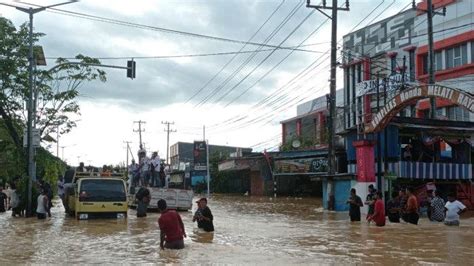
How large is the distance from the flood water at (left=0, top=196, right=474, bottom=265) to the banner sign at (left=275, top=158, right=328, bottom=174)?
75.3 feet

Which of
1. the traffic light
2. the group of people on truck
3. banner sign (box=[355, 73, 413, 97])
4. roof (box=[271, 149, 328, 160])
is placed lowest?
the group of people on truck

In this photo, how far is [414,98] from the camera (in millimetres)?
24156

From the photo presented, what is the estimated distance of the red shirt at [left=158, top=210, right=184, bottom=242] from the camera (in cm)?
1335

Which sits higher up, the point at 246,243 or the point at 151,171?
the point at 151,171

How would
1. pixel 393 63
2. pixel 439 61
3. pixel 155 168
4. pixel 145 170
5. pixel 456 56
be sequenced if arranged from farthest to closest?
pixel 393 63, pixel 439 61, pixel 456 56, pixel 145 170, pixel 155 168

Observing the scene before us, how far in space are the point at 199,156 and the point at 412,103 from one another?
160 ft

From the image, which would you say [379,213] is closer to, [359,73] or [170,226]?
[170,226]

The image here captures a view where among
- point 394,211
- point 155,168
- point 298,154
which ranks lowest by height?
point 394,211

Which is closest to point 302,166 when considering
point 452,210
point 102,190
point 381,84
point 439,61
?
point 381,84

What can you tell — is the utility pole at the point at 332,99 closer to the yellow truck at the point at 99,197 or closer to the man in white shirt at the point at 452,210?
the man in white shirt at the point at 452,210

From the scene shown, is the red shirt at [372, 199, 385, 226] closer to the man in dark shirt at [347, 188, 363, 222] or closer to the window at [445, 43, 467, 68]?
the man in dark shirt at [347, 188, 363, 222]

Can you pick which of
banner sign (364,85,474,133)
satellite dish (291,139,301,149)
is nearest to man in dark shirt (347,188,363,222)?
banner sign (364,85,474,133)

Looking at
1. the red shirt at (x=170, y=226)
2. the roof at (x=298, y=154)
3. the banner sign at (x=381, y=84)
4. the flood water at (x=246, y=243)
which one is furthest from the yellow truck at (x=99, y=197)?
the roof at (x=298, y=154)

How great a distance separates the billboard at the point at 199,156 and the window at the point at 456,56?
38.5m
